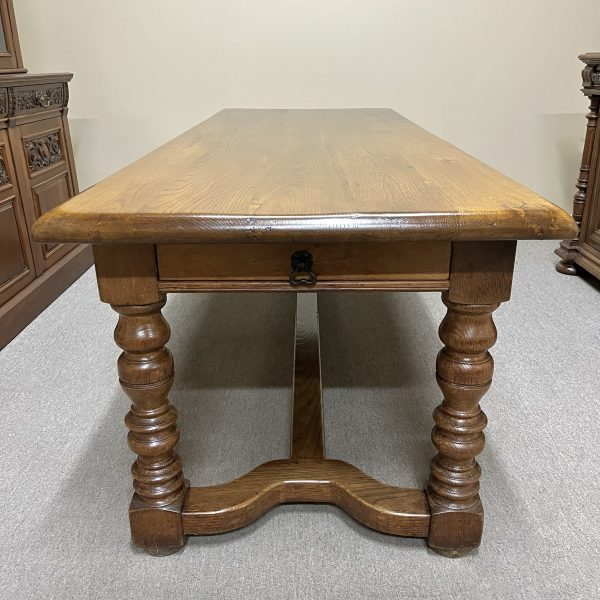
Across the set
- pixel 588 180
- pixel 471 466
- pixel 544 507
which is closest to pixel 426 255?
pixel 471 466

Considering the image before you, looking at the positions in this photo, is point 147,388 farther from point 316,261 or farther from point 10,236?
point 10,236

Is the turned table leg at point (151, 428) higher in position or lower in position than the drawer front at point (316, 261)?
lower

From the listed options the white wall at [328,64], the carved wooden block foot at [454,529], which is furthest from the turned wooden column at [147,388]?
the white wall at [328,64]

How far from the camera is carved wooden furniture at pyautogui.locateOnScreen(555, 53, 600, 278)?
2426mm

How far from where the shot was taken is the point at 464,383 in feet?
3.41

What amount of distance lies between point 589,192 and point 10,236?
227 centimetres

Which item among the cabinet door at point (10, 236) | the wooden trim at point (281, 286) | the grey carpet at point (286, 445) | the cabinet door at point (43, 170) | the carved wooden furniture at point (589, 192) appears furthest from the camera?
the carved wooden furniture at point (589, 192)

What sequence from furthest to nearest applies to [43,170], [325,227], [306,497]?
1. [43,170]
2. [306,497]
3. [325,227]

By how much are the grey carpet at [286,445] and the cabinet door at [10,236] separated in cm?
18

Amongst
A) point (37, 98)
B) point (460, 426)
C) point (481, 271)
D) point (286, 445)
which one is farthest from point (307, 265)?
point (37, 98)

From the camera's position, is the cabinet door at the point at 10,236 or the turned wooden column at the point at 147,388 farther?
the cabinet door at the point at 10,236

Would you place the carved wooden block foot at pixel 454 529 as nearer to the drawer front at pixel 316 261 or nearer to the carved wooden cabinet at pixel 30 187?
the drawer front at pixel 316 261

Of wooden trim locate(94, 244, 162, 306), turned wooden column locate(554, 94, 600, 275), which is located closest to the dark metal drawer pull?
wooden trim locate(94, 244, 162, 306)

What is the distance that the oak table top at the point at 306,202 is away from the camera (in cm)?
88
